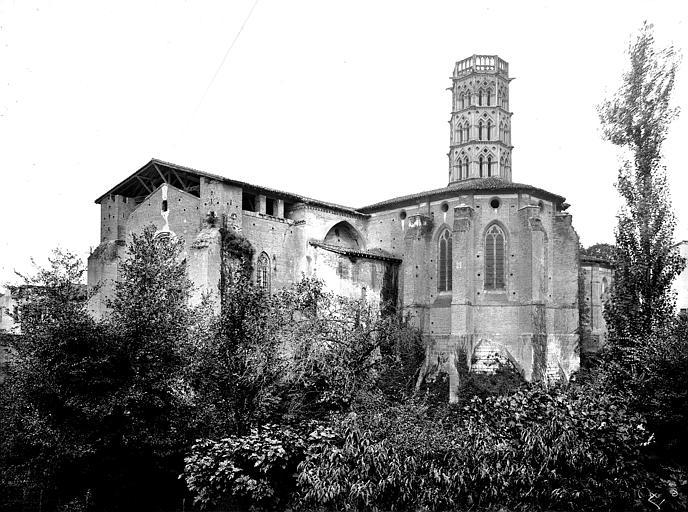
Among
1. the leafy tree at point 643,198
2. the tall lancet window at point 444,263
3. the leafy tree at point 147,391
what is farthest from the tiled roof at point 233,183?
the leafy tree at point 643,198

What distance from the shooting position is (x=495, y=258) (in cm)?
3662

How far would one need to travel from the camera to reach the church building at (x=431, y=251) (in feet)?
109

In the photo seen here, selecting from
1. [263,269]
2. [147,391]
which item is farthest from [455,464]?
[263,269]

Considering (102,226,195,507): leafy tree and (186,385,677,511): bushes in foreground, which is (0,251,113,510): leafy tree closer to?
(102,226,195,507): leafy tree

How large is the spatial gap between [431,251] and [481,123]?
13074 millimetres

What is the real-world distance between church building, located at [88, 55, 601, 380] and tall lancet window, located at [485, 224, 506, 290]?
0.19 feet

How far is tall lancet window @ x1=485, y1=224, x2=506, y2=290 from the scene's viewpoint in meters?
36.4

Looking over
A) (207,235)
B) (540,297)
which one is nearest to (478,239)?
(540,297)

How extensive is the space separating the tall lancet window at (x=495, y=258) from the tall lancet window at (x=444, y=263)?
220 cm

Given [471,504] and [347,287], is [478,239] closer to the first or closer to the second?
[347,287]

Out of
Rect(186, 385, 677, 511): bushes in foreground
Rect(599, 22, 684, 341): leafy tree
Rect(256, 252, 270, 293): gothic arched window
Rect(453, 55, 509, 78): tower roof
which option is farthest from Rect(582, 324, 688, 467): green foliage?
Rect(453, 55, 509, 78): tower roof

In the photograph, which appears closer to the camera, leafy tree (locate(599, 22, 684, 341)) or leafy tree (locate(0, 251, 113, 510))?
leafy tree (locate(0, 251, 113, 510))

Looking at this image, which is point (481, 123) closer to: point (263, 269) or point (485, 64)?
point (485, 64)

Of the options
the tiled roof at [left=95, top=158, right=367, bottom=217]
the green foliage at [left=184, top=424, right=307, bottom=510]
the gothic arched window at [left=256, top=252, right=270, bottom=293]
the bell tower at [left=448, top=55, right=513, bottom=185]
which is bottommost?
the green foliage at [left=184, top=424, right=307, bottom=510]
